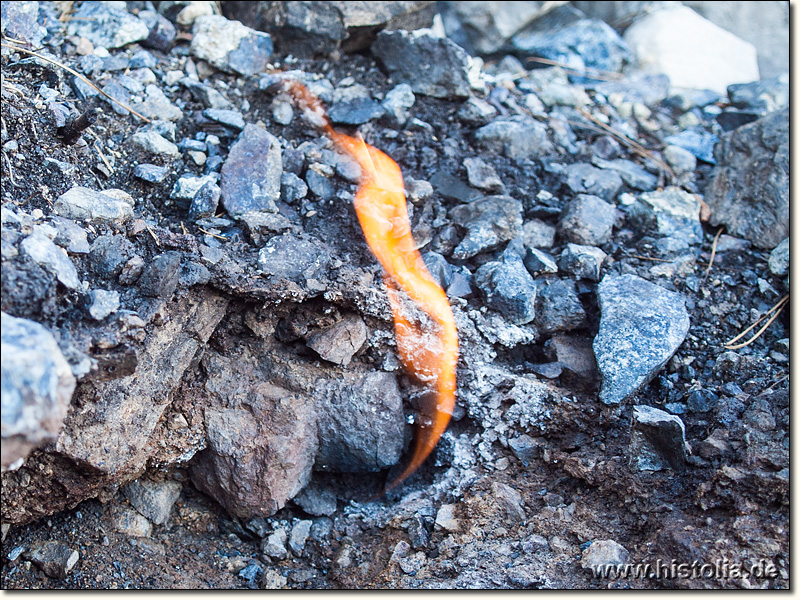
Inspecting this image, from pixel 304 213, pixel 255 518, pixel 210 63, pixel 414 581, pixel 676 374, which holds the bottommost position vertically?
pixel 255 518

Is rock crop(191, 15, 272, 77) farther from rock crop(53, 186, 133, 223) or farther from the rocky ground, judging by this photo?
rock crop(53, 186, 133, 223)

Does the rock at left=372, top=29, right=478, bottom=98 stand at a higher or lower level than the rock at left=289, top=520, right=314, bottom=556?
higher

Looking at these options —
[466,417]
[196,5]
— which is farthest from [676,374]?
[196,5]

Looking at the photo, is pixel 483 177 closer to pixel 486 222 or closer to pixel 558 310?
pixel 486 222

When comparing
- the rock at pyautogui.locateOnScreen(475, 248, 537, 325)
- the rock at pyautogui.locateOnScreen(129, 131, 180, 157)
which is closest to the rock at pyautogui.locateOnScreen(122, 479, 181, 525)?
the rock at pyautogui.locateOnScreen(129, 131, 180, 157)

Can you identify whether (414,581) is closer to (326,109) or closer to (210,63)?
(326,109)
